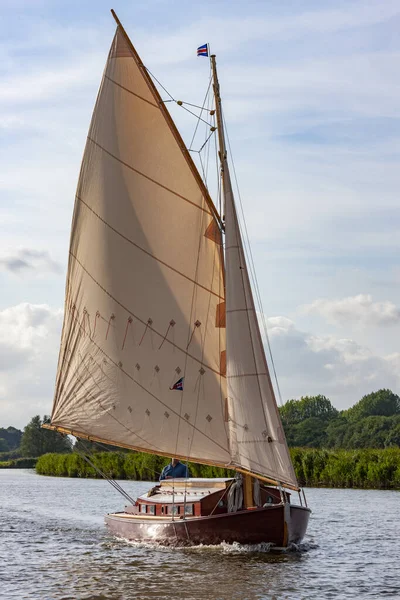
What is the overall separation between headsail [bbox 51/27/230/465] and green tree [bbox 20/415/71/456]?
111 m

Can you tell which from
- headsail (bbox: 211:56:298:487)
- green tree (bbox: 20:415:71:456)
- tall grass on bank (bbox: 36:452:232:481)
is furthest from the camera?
green tree (bbox: 20:415:71:456)

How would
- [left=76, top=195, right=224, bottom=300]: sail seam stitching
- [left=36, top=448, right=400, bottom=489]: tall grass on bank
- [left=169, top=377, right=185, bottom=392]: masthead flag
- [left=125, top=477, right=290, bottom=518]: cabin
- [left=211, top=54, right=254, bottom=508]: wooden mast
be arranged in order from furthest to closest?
1. [left=36, top=448, right=400, bottom=489]: tall grass on bank
2. [left=169, top=377, right=185, bottom=392]: masthead flag
3. [left=76, top=195, right=224, bottom=300]: sail seam stitching
4. [left=125, top=477, right=290, bottom=518]: cabin
5. [left=211, top=54, right=254, bottom=508]: wooden mast

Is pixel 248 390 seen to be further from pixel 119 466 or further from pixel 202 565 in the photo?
pixel 119 466

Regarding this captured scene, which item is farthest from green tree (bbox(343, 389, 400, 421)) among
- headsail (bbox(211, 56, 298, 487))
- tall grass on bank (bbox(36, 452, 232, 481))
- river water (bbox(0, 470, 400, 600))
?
headsail (bbox(211, 56, 298, 487))

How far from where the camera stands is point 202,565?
25.5 metres

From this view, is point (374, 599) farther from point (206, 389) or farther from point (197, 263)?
point (197, 263)

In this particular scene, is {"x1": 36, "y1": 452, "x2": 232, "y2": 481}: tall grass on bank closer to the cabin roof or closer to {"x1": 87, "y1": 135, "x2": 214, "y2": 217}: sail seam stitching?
the cabin roof

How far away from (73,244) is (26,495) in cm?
3064

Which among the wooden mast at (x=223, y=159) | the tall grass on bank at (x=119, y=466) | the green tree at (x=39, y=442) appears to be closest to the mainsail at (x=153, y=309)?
the wooden mast at (x=223, y=159)

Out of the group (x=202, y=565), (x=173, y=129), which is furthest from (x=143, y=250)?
(x=202, y=565)

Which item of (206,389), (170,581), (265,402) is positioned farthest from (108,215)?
(170,581)

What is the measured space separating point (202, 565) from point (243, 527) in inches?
70.6

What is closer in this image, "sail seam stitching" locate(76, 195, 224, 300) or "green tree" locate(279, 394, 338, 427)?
"sail seam stitching" locate(76, 195, 224, 300)

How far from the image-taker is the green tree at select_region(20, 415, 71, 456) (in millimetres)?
144625
